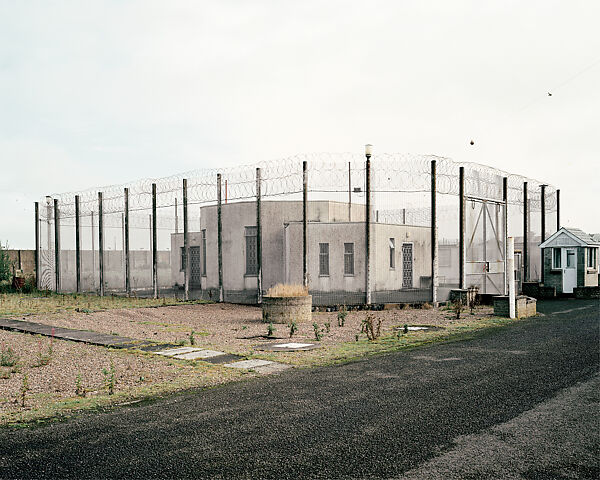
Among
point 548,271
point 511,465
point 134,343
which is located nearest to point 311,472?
point 511,465

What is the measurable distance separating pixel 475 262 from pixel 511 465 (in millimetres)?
17445

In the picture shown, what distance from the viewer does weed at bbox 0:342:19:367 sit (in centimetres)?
953

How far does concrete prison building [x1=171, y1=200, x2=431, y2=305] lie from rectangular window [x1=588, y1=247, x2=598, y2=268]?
9.98 metres

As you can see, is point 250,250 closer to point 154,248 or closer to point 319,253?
point 319,253

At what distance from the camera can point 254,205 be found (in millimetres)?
23734

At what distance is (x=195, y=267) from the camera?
2984 cm

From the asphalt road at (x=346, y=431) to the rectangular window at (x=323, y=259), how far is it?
506 inches

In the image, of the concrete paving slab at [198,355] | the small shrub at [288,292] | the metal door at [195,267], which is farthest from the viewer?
the metal door at [195,267]

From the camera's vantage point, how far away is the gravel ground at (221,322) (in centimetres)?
1283

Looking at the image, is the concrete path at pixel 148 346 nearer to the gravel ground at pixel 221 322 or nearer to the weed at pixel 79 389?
Answer: the gravel ground at pixel 221 322

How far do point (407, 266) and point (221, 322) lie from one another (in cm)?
1143

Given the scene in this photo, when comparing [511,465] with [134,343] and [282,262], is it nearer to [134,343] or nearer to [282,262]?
[134,343]

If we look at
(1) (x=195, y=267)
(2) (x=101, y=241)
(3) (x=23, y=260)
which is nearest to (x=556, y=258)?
(1) (x=195, y=267)

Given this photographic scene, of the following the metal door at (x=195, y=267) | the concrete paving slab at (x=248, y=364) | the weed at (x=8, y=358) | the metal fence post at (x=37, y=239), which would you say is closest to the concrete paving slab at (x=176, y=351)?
the concrete paving slab at (x=248, y=364)
